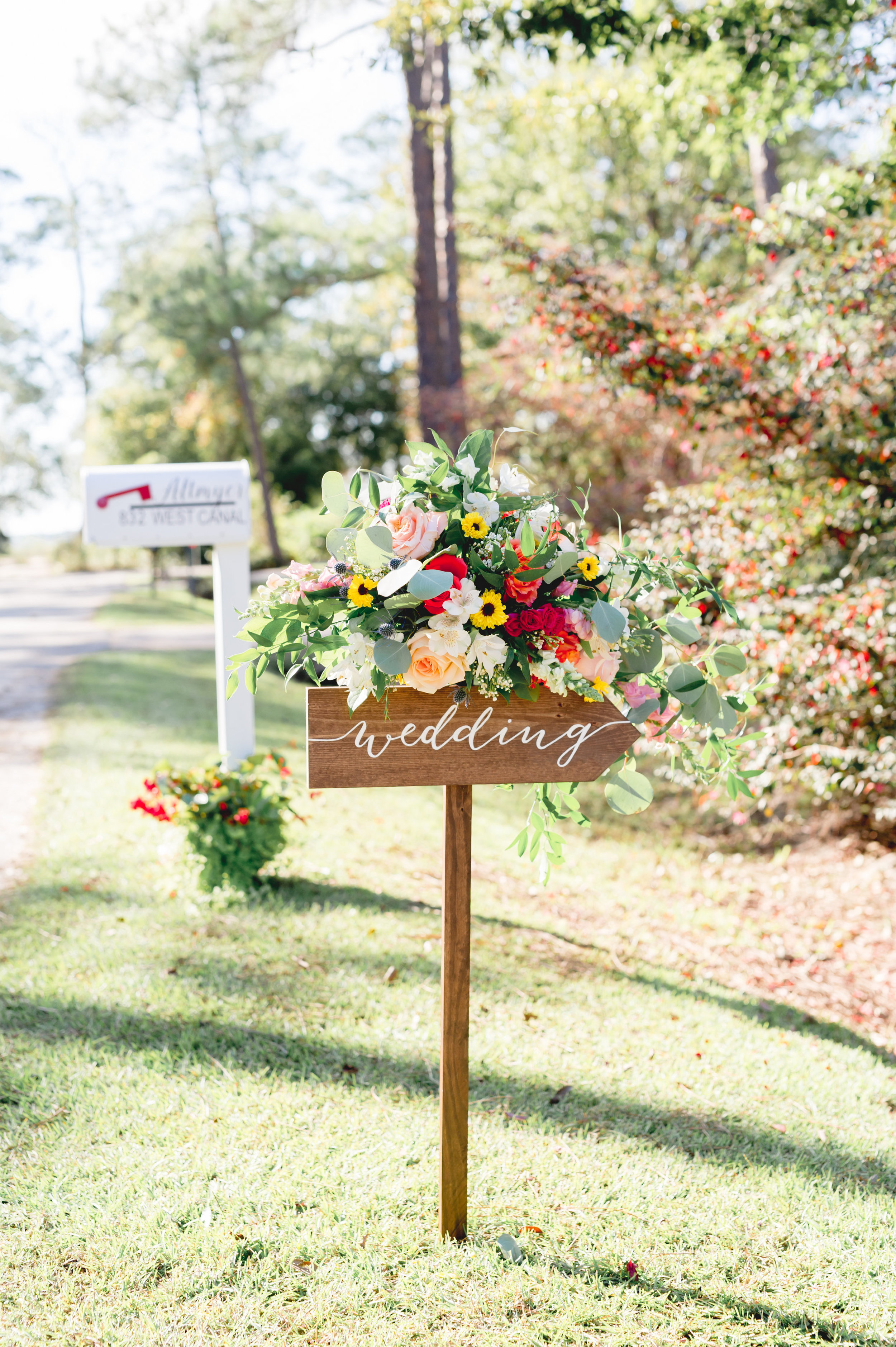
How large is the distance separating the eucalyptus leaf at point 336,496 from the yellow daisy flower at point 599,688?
26.7 inches

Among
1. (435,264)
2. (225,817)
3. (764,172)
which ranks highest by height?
(764,172)

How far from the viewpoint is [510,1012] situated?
3621 millimetres

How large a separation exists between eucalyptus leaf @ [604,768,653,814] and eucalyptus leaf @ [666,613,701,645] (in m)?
0.34

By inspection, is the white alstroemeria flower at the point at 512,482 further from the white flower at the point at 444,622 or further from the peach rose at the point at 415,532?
the white flower at the point at 444,622

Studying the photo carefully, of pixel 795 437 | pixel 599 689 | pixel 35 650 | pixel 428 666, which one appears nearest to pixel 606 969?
pixel 599 689

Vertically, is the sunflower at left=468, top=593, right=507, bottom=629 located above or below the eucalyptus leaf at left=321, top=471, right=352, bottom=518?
below

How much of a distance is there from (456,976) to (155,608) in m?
16.5

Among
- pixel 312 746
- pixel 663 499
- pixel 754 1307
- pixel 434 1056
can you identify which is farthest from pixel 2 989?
pixel 663 499

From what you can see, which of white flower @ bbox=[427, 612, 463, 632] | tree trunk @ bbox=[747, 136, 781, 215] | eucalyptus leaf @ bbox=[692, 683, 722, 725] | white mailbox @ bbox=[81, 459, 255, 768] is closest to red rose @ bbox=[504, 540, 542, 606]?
white flower @ bbox=[427, 612, 463, 632]

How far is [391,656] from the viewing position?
1.88 meters

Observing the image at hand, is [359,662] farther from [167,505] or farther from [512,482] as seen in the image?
[167,505]

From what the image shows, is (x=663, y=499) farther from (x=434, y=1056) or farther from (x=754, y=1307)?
(x=754, y=1307)

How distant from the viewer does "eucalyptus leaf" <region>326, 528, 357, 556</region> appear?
197 cm

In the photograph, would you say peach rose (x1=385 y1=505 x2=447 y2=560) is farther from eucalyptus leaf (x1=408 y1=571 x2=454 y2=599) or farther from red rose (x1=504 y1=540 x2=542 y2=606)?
red rose (x1=504 y1=540 x2=542 y2=606)
